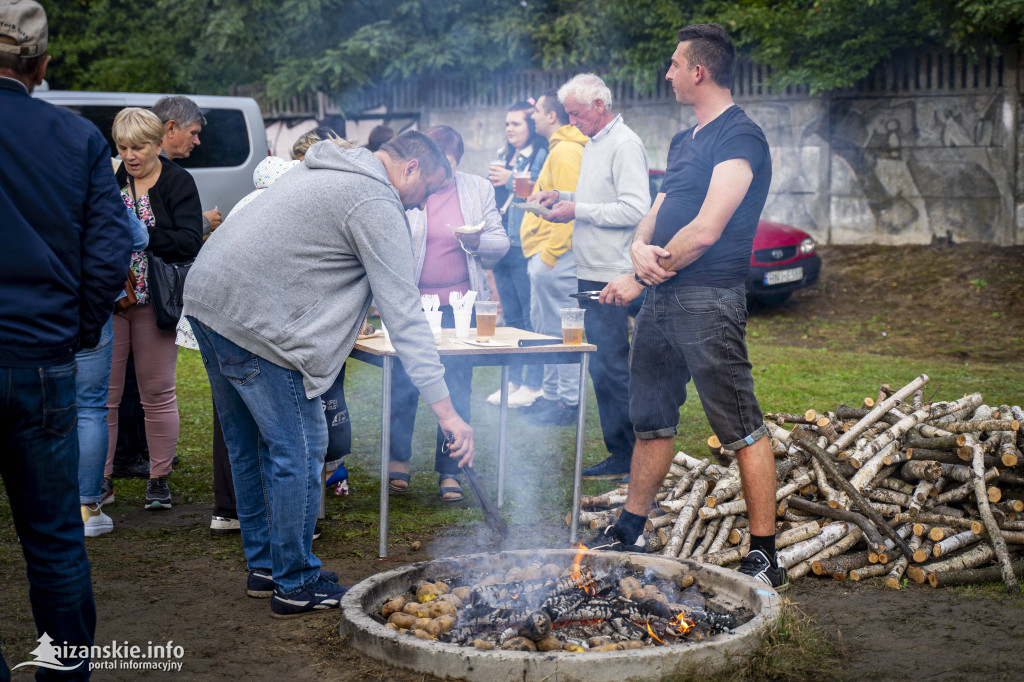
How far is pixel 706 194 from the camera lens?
4.12 meters

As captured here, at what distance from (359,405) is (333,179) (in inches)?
200

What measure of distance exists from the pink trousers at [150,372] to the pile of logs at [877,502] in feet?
7.62

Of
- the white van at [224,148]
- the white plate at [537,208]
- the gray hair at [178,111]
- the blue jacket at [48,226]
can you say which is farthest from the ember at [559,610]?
the white van at [224,148]

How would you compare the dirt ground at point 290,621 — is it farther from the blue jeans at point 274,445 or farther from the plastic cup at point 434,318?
the plastic cup at point 434,318

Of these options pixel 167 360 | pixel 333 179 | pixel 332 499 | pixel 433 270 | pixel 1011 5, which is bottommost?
pixel 332 499

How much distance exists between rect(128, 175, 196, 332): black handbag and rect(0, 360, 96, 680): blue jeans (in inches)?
85.3

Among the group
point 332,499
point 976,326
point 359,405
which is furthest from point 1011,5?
point 332,499

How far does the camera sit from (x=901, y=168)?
13.9 metres

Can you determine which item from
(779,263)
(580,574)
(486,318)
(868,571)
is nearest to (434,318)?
(486,318)

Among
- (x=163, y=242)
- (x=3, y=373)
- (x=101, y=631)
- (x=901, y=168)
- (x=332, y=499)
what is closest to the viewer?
(x=3, y=373)

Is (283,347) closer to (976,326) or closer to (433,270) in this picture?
(433,270)

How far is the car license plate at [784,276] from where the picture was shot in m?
12.5

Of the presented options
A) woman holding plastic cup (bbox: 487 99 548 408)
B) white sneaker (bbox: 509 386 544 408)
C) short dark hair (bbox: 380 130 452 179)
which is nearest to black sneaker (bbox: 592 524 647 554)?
short dark hair (bbox: 380 130 452 179)

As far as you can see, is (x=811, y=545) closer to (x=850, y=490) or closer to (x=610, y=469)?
(x=850, y=490)
